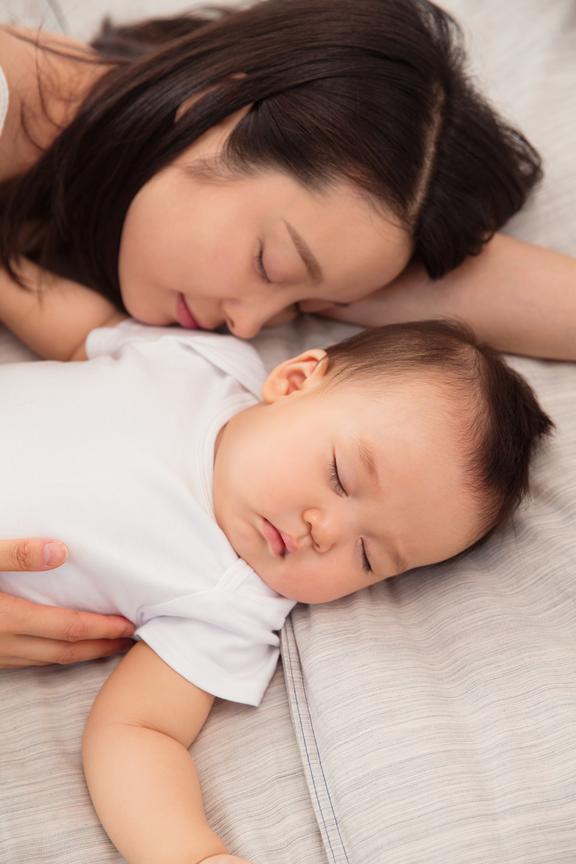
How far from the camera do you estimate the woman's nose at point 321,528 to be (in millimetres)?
1126

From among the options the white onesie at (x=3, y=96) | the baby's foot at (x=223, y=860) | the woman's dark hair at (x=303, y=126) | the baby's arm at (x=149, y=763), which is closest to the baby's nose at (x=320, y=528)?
the baby's arm at (x=149, y=763)

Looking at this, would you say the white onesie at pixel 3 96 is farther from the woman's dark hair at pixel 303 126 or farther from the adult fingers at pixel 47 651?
the adult fingers at pixel 47 651

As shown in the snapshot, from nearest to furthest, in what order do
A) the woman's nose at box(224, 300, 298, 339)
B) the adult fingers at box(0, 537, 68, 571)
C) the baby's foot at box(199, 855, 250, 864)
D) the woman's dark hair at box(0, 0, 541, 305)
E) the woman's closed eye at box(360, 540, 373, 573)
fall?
1. the baby's foot at box(199, 855, 250, 864)
2. the adult fingers at box(0, 537, 68, 571)
3. the woman's closed eye at box(360, 540, 373, 573)
4. the woman's dark hair at box(0, 0, 541, 305)
5. the woman's nose at box(224, 300, 298, 339)

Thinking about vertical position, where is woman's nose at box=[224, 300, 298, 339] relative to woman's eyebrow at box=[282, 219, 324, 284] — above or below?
below

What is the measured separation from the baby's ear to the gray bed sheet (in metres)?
0.32

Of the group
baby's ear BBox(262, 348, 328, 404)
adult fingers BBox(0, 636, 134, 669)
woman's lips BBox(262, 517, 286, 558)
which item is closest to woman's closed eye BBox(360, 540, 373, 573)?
woman's lips BBox(262, 517, 286, 558)

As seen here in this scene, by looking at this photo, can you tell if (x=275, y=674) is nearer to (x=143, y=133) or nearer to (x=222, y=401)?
(x=222, y=401)

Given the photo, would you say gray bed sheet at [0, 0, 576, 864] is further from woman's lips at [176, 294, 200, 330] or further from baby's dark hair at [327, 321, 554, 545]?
woman's lips at [176, 294, 200, 330]

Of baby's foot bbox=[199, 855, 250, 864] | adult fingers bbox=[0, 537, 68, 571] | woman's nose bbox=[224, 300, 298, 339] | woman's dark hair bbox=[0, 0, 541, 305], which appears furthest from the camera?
woman's nose bbox=[224, 300, 298, 339]

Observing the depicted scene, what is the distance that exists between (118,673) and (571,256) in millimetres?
1118

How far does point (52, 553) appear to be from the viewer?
107 centimetres

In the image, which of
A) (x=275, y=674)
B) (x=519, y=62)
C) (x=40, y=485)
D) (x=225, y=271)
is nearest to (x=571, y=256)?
(x=519, y=62)

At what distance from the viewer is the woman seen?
51.3 inches

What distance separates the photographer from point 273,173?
130 centimetres
